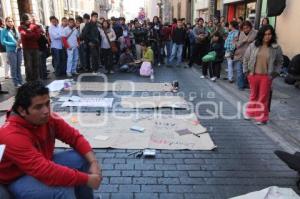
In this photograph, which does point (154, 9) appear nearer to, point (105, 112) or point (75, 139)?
point (105, 112)

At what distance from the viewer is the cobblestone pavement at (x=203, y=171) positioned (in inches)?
149

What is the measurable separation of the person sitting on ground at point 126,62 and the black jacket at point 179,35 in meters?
2.03

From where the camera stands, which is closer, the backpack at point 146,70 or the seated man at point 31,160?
the seated man at point 31,160

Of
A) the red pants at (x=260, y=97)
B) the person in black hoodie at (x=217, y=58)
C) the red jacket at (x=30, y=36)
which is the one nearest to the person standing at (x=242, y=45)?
the person in black hoodie at (x=217, y=58)

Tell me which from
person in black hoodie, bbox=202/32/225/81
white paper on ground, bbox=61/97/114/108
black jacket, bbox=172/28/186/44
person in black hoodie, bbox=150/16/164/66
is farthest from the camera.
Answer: person in black hoodie, bbox=150/16/164/66

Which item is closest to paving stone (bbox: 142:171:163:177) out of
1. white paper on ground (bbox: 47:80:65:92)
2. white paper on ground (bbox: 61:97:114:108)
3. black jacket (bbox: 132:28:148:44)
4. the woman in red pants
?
the woman in red pants

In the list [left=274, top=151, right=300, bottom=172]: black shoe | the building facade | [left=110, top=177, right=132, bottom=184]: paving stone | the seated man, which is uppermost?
the building facade

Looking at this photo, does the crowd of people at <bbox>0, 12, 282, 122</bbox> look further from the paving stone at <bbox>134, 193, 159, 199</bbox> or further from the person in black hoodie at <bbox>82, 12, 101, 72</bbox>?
the paving stone at <bbox>134, 193, 159, 199</bbox>

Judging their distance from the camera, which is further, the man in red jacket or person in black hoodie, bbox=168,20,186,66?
person in black hoodie, bbox=168,20,186,66

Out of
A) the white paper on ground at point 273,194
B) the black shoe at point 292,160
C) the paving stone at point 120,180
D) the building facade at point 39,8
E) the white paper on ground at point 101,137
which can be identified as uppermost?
the building facade at point 39,8

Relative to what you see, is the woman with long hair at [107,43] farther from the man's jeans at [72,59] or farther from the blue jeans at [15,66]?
the blue jeans at [15,66]

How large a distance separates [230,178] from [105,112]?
3.38m

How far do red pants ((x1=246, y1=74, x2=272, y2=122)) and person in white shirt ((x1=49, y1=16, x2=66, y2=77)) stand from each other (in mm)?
6659

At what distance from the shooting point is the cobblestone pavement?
3.78 m
